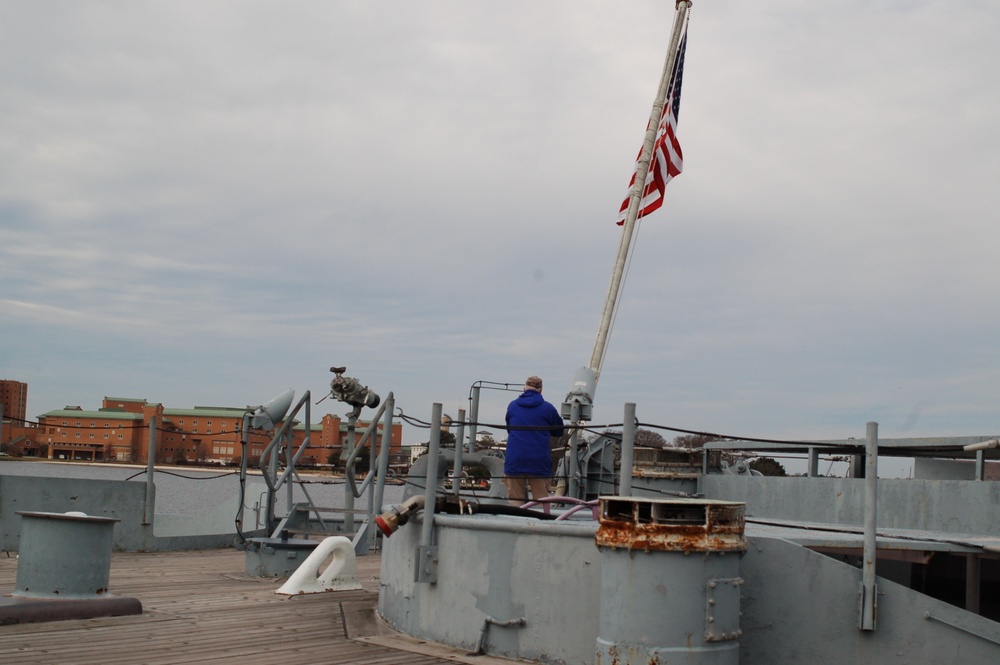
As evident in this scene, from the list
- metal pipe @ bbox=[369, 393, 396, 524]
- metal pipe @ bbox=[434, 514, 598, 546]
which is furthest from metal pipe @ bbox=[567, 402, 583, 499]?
metal pipe @ bbox=[434, 514, 598, 546]

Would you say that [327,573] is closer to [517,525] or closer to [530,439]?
[530,439]

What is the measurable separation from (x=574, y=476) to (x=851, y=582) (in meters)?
3.98

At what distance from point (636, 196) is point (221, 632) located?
9.25 meters

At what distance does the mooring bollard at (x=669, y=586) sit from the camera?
222 inches

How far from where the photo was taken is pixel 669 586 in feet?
18.6

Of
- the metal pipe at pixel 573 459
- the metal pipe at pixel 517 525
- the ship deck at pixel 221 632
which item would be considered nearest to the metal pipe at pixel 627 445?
the metal pipe at pixel 517 525

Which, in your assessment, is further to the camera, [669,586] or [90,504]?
[90,504]

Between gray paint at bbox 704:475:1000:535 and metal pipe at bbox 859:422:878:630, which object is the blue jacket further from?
metal pipe at bbox 859:422:878:630

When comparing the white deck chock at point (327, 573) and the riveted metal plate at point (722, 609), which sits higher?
the riveted metal plate at point (722, 609)

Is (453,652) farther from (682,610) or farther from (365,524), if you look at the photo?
(365,524)

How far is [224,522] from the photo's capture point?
1557cm

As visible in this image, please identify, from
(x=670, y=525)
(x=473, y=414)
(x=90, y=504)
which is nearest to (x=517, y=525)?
(x=670, y=525)

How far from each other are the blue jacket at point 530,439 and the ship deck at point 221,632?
5.91 ft

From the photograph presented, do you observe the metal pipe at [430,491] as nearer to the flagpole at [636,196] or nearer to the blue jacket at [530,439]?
the blue jacket at [530,439]
